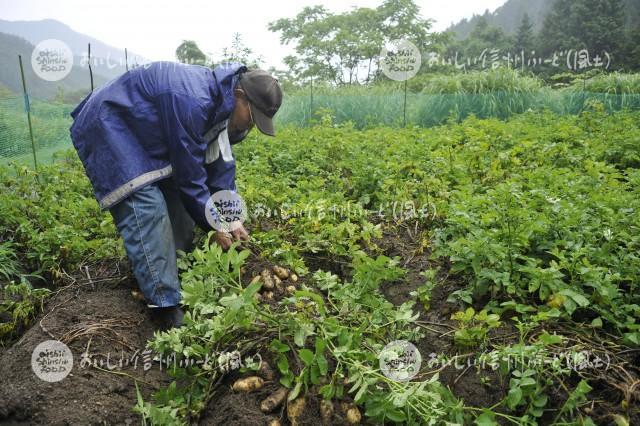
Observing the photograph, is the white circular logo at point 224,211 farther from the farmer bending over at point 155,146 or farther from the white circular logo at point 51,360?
the white circular logo at point 51,360

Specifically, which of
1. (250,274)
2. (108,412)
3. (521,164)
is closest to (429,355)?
(250,274)

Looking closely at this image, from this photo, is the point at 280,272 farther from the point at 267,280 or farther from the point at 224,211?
the point at 224,211

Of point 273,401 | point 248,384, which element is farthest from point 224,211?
point 273,401

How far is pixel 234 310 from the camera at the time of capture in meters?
2.11

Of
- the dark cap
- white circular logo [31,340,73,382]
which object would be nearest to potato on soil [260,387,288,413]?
white circular logo [31,340,73,382]

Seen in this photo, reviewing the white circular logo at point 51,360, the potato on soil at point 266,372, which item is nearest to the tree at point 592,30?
the potato on soil at point 266,372

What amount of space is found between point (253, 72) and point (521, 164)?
2946 millimetres

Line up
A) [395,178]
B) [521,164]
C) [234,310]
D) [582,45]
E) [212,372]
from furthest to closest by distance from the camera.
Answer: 1. [582,45]
2. [521,164]
3. [395,178]
4. [212,372]
5. [234,310]

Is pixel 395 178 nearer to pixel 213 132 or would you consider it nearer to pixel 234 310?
pixel 213 132

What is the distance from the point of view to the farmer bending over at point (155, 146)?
283 cm

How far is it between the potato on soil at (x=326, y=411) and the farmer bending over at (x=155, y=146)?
1.26 meters

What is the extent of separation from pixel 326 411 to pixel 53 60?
17.4 feet

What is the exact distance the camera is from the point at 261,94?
3.04m

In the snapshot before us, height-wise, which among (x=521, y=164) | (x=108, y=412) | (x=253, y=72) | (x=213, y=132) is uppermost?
(x=253, y=72)
